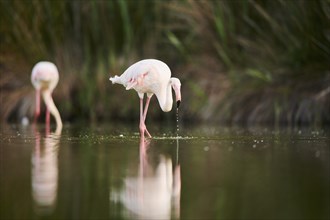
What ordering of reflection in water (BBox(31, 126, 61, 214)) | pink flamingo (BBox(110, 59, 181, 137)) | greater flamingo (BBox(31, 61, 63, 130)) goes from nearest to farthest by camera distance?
reflection in water (BBox(31, 126, 61, 214)) < pink flamingo (BBox(110, 59, 181, 137)) < greater flamingo (BBox(31, 61, 63, 130))

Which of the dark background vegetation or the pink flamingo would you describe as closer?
the pink flamingo

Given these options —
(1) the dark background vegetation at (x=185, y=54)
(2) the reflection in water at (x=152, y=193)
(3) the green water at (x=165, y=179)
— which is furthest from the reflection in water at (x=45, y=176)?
(1) the dark background vegetation at (x=185, y=54)

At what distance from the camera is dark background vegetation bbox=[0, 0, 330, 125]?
472 inches

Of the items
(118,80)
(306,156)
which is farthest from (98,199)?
(118,80)

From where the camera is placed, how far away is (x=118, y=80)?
35.0 feet

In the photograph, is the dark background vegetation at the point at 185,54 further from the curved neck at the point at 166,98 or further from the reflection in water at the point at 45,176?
the reflection in water at the point at 45,176

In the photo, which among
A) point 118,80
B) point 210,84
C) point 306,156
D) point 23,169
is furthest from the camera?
point 210,84

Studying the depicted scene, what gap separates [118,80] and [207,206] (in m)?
6.93

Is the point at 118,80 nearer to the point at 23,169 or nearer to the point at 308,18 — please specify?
the point at 308,18

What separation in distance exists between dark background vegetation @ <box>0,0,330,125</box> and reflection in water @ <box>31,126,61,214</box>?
5234 mm

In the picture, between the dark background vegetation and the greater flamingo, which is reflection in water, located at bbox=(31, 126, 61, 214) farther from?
the dark background vegetation

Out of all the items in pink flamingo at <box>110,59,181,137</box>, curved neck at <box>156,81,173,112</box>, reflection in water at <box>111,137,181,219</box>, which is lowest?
reflection in water at <box>111,137,181,219</box>

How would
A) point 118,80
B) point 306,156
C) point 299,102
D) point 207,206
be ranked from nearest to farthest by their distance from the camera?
point 207,206
point 306,156
point 118,80
point 299,102

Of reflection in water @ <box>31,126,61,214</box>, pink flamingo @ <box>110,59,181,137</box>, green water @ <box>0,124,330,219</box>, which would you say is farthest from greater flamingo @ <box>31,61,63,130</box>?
reflection in water @ <box>31,126,61,214</box>
